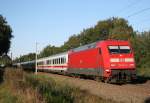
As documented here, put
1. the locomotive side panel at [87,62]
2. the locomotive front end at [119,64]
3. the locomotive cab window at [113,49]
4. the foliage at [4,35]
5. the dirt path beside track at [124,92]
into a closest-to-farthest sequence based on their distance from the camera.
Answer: the dirt path beside track at [124,92], the locomotive front end at [119,64], the locomotive cab window at [113,49], the locomotive side panel at [87,62], the foliage at [4,35]

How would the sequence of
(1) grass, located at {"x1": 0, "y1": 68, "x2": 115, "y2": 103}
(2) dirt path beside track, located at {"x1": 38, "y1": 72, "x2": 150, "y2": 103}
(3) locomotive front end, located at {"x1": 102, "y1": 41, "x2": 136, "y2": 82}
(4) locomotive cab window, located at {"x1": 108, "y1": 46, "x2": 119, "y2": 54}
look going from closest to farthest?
(1) grass, located at {"x1": 0, "y1": 68, "x2": 115, "y2": 103} → (2) dirt path beside track, located at {"x1": 38, "y1": 72, "x2": 150, "y2": 103} → (3) locomotive front end, located at {"x1": 102, "y1": 41, "x2": 136, "y2": 82} → (4) locomotive cab window, located at {"x1": 108, "y1": 46, "x2": 119, "y2": 54}

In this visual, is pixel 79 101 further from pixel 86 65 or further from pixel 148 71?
pixel 148 71

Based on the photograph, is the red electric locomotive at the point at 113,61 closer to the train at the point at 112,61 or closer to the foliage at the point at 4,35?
the train at the point at 112,61

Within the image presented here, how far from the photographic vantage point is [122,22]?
79.6 m

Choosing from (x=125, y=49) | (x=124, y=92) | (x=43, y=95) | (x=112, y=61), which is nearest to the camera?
(x=43, y=95)

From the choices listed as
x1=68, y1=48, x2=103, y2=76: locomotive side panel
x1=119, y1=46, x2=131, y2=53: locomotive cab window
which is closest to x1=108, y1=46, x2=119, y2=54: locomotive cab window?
x1=119, y1=46, x2=131, y2=53: locomotive cab window

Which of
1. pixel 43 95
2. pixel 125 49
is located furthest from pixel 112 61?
pixel 43 95

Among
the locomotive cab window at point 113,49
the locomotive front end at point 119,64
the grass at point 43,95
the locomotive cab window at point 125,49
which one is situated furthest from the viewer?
the locomotive cab window at point 125,49

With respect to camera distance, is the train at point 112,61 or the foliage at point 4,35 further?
the foliage at point 4,35

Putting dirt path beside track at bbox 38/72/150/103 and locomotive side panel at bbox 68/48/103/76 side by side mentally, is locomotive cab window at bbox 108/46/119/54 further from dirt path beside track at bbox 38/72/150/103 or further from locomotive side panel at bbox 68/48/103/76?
dirt path beside track at bbox 38/72/150/103

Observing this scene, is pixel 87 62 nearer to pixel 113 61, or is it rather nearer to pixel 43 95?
pixel 113 61

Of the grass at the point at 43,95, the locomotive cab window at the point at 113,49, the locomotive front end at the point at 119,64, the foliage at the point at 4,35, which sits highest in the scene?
the foliage at the point at 4,35

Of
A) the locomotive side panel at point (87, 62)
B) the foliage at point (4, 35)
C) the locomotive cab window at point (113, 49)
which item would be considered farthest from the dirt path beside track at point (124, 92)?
the foliage at point (4, 35)

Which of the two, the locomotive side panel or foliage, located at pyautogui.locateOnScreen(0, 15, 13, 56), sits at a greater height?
foliage, located at pyautogui.locateOnScreen(0, 15, 13, 56)
